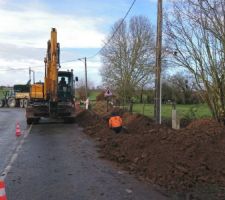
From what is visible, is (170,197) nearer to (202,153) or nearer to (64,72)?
(202,153)

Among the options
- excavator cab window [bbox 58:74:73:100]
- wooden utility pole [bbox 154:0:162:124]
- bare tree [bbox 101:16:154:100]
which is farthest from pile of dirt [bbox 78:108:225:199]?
bare tree [bbox 101:16:154:100]

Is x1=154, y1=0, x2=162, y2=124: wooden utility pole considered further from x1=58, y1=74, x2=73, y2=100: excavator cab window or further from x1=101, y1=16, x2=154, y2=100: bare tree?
x1=101, y1=16, x2=154, y2=100: bare tree

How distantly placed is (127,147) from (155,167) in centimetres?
350

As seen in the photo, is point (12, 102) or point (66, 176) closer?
point (66, 176)

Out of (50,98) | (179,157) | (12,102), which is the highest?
(50,98)

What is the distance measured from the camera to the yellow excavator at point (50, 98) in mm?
29422

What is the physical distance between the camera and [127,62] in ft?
188

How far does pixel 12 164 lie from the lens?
1332 centimetres

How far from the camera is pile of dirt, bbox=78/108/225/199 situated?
10205 mm

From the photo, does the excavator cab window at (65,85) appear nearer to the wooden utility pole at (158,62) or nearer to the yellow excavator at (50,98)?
the yellow excavator at (50,98)

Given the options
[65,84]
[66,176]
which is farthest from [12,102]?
[66,176]

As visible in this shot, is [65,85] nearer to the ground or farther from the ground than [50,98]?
farther from the ground

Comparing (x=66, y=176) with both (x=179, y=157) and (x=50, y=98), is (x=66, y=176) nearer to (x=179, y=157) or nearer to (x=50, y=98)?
(x=179, y=157)

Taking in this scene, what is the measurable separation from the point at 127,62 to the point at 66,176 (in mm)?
46505
